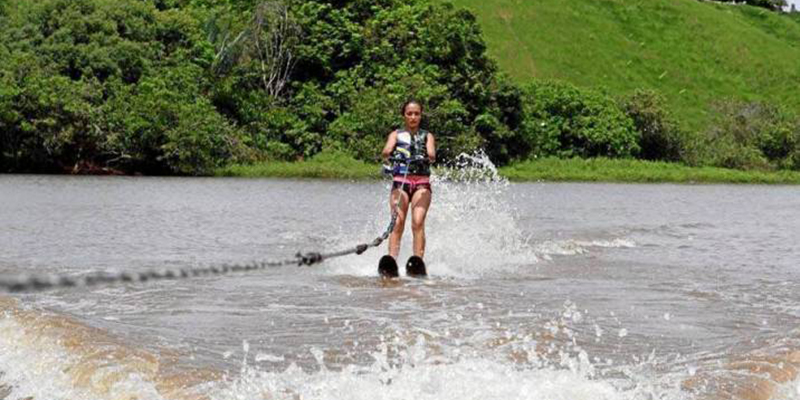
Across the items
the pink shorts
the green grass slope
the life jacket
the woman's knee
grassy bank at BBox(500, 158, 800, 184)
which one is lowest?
grassy bank at BBox(500, 158, 800, 184)

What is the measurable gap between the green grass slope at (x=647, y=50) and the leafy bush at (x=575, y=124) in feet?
38.6

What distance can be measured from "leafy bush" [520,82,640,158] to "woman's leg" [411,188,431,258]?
168ft

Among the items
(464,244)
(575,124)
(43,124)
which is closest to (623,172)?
(575,124)

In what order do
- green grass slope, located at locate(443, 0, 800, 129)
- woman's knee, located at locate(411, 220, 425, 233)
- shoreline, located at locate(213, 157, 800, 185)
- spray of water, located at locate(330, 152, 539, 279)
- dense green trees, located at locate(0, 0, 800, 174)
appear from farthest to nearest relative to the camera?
green grass slope, located at locate(443, 0, 800, 129) → shoreline, located at locate(213, 157, 800, 185) → dense green trees, located at locate(0, 0, 800, 174) → spray of water, located at locate(330, 152, 539, 279) → woman's knee, located at locate(411, 220, 425, 233)

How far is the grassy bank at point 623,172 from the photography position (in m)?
57.8

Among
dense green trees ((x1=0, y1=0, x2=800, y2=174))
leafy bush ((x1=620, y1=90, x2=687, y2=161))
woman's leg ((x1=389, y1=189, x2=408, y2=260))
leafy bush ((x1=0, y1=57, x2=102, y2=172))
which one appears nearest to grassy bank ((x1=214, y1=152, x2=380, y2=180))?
dense green trees ((x1=0, y1=0, x2=800, y2=174))

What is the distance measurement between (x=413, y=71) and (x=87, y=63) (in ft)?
58.7

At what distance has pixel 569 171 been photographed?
59219 millimetres

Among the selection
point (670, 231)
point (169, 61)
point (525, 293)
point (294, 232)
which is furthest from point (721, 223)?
point (169, 61)

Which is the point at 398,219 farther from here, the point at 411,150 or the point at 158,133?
the point at 158,133

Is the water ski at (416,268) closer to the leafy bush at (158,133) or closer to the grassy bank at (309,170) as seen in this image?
the leafy bush at (158,133)

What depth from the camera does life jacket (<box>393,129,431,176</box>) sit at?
11.9m

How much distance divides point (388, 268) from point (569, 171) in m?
48.7

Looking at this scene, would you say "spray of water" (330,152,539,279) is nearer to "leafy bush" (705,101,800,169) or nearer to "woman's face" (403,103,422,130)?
"woman's face" (403,103,422,130)
